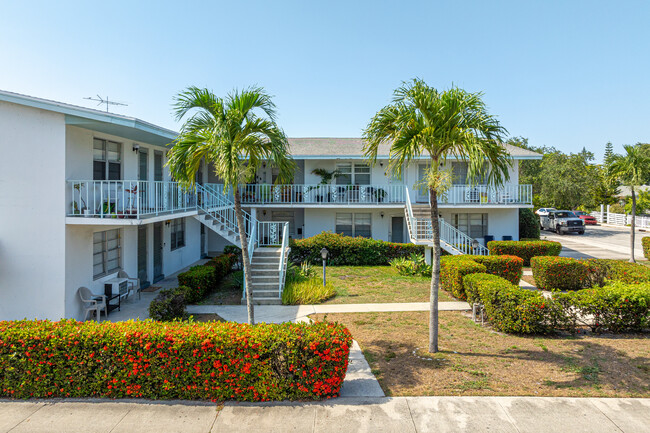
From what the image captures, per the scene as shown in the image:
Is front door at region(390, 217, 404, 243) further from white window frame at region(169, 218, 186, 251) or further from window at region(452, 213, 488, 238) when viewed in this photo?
white window frame at region(169, 218, 186, 251)

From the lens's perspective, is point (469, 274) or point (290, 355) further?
point (469, 274)

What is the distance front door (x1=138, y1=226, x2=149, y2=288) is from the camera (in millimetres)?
12797

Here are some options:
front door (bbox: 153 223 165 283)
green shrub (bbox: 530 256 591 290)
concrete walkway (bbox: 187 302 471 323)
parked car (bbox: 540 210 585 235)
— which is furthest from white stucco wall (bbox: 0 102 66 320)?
parked car (bbox: 540 210 585 235)

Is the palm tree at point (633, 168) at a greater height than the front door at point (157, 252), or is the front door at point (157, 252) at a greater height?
the palm tree at point (633, 168)

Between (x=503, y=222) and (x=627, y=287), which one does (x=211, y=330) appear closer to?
(x=627, y=287)

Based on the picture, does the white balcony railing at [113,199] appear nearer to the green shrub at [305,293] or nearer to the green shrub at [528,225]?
the green shrub at [305,293]

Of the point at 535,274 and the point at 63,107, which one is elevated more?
the point at 63,107

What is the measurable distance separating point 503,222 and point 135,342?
61.5 feet

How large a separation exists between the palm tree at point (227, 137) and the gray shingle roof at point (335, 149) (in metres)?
9.97

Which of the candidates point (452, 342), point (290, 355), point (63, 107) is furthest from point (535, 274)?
point (63, 107)

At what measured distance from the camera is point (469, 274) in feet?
34.1

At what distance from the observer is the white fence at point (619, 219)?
3181cm

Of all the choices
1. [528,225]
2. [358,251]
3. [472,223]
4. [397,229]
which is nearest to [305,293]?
[358,251]

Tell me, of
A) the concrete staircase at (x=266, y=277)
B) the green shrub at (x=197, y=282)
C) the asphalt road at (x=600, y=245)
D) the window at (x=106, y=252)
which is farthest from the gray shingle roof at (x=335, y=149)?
the window at (x=106, y=252)
